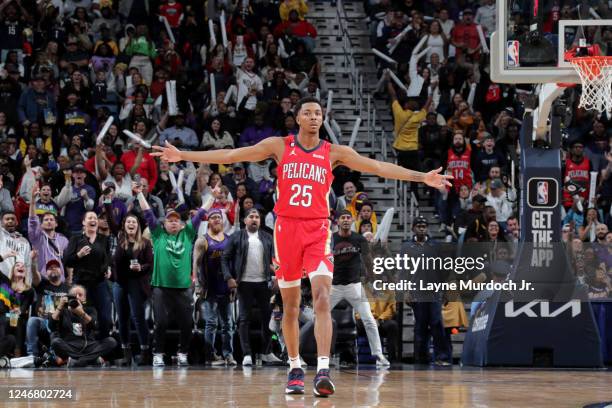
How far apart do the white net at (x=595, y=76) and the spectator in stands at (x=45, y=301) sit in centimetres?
735

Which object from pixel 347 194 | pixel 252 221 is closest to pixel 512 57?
pixel 252 221

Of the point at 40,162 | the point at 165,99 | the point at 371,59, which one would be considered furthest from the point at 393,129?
the point at 40,162

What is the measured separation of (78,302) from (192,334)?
184cm

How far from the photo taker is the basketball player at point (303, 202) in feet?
31.6

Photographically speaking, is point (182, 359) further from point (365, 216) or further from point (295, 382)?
point (295, 382)

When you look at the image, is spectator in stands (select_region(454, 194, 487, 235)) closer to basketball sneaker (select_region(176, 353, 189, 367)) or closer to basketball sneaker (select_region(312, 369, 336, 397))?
basketball sneaker (select_region(176, 353, 189, 367))

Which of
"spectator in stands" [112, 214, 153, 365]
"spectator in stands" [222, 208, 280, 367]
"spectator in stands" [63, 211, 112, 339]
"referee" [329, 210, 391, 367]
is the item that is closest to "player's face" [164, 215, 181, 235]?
"spectator in stands" [112, 214, 153, 365]

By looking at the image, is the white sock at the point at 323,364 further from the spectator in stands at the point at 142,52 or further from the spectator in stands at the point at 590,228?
the spectator in stands at the point at 142,52

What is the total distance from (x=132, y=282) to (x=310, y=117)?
6864 mm

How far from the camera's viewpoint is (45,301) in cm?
1562

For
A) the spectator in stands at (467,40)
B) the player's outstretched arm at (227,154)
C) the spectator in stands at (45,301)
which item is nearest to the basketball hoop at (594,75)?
the player's outstretched arm at (227,154)

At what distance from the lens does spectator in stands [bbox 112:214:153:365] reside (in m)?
15.8

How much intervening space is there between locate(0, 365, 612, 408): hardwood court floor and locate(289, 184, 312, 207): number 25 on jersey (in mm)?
1633

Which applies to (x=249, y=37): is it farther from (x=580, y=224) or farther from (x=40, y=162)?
(x=580, y=224)
